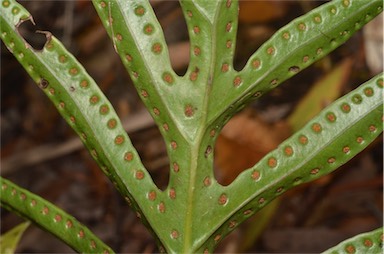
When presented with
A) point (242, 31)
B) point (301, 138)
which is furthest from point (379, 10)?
point (242, 31)

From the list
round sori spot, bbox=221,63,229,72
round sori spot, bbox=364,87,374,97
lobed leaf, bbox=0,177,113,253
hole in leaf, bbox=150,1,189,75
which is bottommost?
hole in leaf, bbox=150,1,189,75

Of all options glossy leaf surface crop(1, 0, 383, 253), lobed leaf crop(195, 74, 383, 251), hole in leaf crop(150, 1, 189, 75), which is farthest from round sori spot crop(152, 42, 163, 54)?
hole in leaf crop(150, 1, 189, 75)

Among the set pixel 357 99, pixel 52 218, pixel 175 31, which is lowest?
pixel 175 31

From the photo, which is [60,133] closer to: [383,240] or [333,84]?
[333,84]

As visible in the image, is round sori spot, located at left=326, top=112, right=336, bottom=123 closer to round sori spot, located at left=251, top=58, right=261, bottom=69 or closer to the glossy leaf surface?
Result: the glossy leaf surface

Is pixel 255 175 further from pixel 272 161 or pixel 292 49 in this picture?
pixel 292 49

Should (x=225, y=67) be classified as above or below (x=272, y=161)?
above

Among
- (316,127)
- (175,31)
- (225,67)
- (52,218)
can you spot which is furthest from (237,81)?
(175,31)

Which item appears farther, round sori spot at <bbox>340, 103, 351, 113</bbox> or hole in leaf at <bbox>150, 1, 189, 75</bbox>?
hole in leaf at <bbox>150, 1, 189, 75</bbox>
